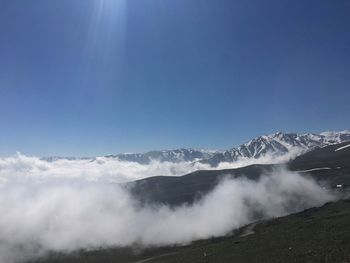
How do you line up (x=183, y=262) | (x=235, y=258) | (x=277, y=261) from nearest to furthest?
1. (x=277, y=261)
2. (x=235, y=258)
3. (x=183, y=262)

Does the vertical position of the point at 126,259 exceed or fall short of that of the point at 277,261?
it falls short

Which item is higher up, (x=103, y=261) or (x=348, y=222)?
(x=348, y=222)

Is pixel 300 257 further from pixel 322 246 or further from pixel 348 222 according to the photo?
pixel 348 222

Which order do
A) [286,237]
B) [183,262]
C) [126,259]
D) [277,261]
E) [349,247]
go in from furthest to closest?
1. [126,259]
2. [183,262]
3. [286,237]
4. [277,261]
5. [349,247]

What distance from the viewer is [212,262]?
244ft

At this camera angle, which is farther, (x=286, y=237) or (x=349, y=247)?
(x=286, y=237)

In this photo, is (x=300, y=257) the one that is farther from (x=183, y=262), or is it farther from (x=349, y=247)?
(x=183, y=262)

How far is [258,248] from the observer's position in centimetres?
7350

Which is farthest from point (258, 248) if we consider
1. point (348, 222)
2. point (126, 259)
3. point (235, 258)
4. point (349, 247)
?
point (126, 259)

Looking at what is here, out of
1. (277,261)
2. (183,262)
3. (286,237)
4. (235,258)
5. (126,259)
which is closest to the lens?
(277,261)

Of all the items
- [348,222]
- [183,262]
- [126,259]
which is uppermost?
[348,222]

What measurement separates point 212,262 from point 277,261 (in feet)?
73.0

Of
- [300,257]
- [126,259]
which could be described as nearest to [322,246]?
[300,257]

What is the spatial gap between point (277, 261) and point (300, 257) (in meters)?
3.73
